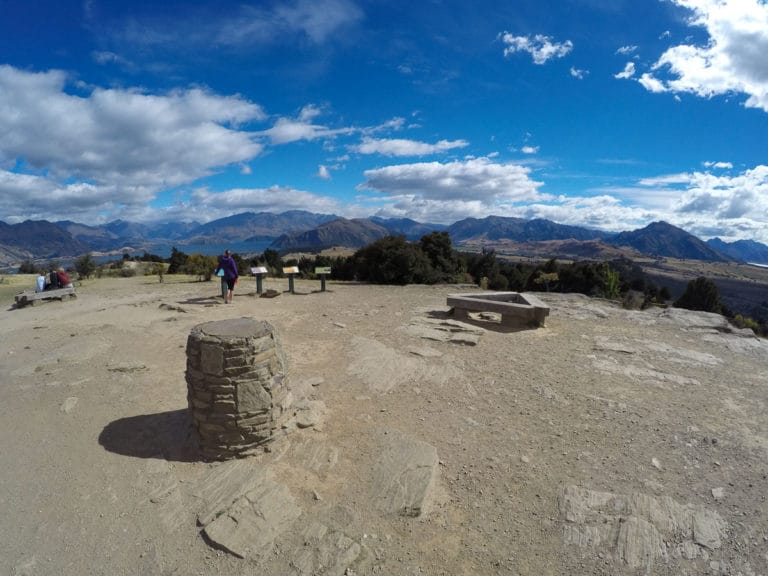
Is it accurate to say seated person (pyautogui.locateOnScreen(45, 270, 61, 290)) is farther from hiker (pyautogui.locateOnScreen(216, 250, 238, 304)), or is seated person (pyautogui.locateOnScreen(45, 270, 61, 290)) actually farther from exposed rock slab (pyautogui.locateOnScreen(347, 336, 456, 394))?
exposed rock slab (pyautogui.locateOnScreen(347, 336, 456, 394))

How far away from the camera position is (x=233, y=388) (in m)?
5.01

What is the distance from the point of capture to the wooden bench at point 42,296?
14.5 metres

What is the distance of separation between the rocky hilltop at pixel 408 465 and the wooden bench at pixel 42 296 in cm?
647

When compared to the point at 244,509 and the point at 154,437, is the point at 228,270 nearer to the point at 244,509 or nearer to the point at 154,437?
the point at 154,437

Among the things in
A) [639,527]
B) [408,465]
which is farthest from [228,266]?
[639,527]

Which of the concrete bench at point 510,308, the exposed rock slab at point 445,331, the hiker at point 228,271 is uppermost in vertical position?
the hiker at point 228,271

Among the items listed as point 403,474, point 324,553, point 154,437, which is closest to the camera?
point 324,553

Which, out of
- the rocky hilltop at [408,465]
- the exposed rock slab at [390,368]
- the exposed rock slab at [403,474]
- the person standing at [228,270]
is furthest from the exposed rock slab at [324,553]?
the person standing at [228,270]

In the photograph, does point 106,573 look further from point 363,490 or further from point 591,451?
point 591,451

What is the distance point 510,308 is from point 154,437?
9599mm

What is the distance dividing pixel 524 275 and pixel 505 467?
4704cm

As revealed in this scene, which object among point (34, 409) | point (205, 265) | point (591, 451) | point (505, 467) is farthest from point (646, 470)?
point (205, 265)

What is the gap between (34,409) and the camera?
6.55 m

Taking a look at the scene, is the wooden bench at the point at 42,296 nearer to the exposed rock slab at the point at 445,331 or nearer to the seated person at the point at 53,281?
the seated person at the point at 53,281
